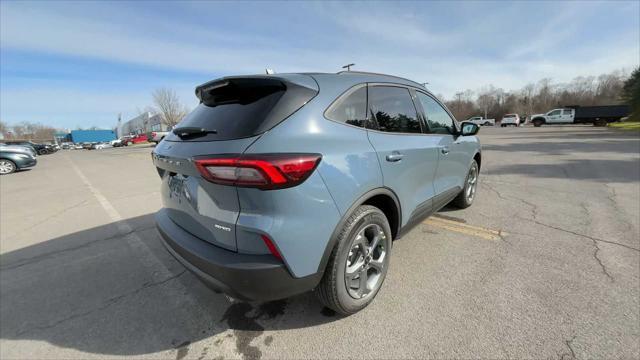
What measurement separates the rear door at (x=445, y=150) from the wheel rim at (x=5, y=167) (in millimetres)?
16871

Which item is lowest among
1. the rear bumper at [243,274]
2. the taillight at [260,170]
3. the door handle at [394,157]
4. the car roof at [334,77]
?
the rear bumper at [243,274]

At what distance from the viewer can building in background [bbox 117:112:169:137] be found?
69713 millimetres

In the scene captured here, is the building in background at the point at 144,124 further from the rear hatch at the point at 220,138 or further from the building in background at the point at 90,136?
→ the rear hatch at the point at 220,138

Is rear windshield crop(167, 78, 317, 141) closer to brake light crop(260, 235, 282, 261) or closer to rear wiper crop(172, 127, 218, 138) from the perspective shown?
rear wiper crop(172, 127, 218, 138)

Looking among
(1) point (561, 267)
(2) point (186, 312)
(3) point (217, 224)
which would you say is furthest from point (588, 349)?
(2) point (186, 312)

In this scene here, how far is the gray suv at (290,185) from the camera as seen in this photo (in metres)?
1.68

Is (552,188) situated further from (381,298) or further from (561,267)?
(381,298)

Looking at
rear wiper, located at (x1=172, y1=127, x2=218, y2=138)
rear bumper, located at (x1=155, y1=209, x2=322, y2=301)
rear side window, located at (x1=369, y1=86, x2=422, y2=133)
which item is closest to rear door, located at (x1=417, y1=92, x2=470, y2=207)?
rear side window, located at (x1=369, y1=86, x2=422, y2=133)

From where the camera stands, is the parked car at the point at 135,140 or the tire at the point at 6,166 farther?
the parked car at the point at 135,140

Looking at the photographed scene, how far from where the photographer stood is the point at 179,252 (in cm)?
207

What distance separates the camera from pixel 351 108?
7.26 ft

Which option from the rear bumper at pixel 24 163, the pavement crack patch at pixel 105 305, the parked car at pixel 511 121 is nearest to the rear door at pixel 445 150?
the pavement crack patch at pixel 105 305

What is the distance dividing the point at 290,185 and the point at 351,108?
895 mm

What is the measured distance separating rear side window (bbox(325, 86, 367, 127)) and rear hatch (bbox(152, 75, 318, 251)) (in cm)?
20
